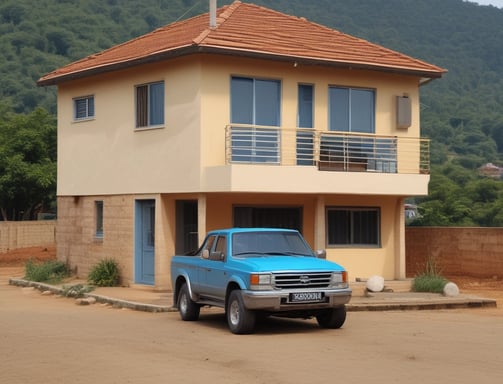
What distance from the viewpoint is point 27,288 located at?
28531 millimetres

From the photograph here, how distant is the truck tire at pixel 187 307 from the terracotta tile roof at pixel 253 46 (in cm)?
735

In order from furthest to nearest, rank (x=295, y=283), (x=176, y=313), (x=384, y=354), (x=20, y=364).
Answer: (x=176, y=313) < (x=295, y=283) < (x=384, y=354) < (x=20, y=364)

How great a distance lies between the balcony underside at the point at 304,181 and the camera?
24047 millimetres

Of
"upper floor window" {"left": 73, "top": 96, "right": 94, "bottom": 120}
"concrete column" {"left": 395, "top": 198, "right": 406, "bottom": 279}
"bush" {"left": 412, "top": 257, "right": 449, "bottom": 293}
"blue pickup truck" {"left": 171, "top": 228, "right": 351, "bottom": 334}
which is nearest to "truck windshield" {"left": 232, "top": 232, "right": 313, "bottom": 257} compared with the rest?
"blue pickup truck" {"left": 171, "top": 228, "right": 351, "bottom": 334}

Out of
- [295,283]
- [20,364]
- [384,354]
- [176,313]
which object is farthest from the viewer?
[176,313]

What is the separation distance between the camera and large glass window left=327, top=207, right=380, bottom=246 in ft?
92.3

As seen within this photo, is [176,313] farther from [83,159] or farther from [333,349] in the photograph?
[83,159]

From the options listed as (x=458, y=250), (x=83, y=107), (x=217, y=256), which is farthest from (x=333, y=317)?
(x=83, y=107)

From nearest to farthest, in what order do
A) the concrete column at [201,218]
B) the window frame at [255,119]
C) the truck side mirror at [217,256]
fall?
the truck side mirror at [217,256] → the concrete column at [201,218] → the window frame at [255,119]

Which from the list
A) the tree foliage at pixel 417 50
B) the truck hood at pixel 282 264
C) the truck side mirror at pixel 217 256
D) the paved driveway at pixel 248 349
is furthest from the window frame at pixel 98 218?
the tree foliage at pixel 417 50

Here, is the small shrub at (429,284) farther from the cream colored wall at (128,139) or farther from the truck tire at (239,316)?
the truck tire at (239,316)

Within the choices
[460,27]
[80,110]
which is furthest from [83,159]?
[460,27]

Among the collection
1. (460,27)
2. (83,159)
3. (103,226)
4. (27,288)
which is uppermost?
(460,27)

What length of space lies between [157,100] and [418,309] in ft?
31.1
